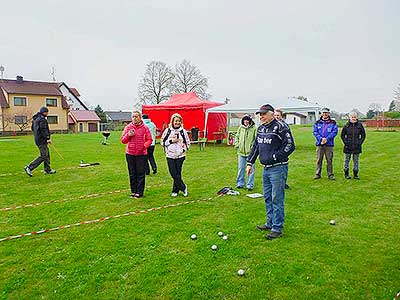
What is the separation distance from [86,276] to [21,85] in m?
46.0

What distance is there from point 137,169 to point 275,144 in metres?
3.11

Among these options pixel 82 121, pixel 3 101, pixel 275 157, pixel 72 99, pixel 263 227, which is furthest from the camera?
pixel 72 99

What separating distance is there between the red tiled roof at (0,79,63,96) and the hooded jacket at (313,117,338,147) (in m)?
41.5

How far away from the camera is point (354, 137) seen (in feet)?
27.7

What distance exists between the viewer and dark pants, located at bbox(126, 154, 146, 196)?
21.7 feet

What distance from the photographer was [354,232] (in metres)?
→ 4.70

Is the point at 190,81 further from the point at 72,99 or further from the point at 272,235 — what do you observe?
the point at 272,235

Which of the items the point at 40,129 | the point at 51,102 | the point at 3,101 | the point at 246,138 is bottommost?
the point at 246,138

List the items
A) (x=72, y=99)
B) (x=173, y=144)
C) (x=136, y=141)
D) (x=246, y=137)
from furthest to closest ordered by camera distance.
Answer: (x=72, y=99), (x=246, y=137), (x=173, y=144), (x=136, y=141)

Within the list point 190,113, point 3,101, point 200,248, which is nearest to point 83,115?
point 3,101

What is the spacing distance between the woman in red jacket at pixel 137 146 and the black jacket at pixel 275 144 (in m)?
2.67

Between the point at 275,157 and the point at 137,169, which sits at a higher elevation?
the point at 275,157

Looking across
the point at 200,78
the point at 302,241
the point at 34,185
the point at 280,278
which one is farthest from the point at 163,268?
the point at 200,78

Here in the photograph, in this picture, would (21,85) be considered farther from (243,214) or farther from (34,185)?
(243,214)
